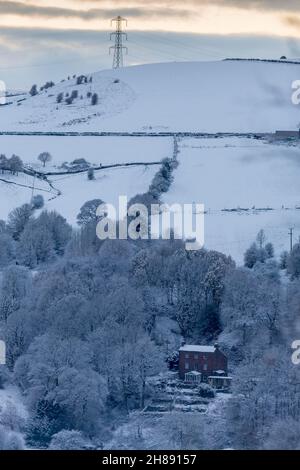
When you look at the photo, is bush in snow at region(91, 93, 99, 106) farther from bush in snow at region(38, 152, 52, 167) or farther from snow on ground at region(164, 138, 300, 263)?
bush in snow at region(38, 152, 52, 167)

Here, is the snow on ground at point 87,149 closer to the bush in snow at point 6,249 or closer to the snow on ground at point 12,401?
the bush in snow at point 6,249

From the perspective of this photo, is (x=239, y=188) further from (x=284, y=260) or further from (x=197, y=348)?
(x=197, y=348)

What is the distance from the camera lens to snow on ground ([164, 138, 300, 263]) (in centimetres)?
2164

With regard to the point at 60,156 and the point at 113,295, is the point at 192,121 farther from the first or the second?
the point at 113,295

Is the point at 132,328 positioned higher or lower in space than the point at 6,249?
lower

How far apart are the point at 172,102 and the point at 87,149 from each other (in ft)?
29.4

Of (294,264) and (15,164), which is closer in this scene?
(294,264)

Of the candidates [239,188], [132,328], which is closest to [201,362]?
[132,328]

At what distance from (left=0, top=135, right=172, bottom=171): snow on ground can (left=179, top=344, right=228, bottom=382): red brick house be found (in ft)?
47.8

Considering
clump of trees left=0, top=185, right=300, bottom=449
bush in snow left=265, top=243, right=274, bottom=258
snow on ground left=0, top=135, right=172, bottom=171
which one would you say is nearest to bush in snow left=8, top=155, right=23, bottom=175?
snow on ground left=0, top=135, right=172, bottom=171

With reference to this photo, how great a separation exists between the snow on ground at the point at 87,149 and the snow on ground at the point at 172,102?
7.22 feet

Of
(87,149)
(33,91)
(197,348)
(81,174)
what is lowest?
(197,348)

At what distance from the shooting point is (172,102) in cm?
4025

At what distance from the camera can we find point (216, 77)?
144ft
